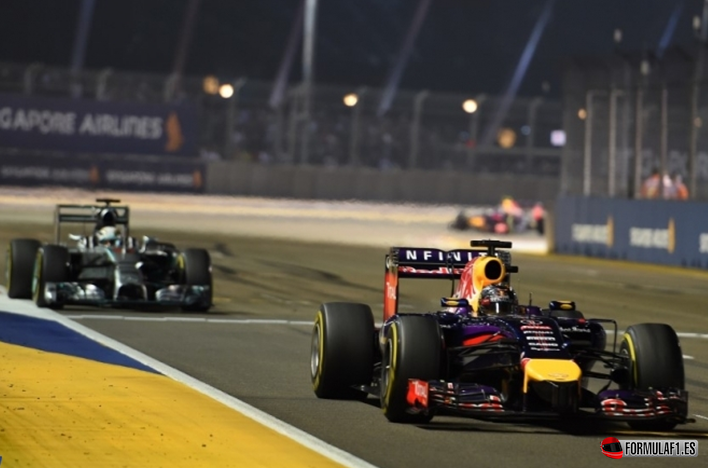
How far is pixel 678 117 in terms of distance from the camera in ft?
107

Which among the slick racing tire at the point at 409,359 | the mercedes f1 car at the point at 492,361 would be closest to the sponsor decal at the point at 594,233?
the mercedes f1 car at the point at 492,361

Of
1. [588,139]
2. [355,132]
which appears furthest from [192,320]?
[355,132]

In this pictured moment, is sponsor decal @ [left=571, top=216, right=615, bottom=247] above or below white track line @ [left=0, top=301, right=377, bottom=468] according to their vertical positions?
above

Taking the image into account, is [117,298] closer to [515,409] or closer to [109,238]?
[109,238]

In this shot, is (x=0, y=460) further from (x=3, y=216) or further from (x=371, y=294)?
(x=3, y=216)

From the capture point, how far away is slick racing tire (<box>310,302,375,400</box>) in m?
10.8

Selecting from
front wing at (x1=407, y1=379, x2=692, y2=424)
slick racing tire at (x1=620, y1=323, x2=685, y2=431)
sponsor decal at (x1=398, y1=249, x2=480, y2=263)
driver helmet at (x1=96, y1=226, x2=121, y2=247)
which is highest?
sponsor decal at (x1=398, y1=249, x2=480, y2=263)

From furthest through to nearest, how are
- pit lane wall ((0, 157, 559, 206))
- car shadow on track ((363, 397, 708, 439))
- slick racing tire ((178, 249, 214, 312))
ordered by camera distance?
pit lane wall ((0, 157, 559, 206))
slick racing tire ((178, 249, 214, 312))
car shadow on track ((363, 397, 708, 439))

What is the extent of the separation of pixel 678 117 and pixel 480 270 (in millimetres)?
22362

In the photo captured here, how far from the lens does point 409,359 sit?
31.8 feet

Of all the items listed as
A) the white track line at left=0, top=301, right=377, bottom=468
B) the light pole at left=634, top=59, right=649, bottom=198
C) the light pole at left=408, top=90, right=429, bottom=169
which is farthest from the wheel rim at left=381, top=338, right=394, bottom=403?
the light pole at left=408, top=90, right=429, bottom=169

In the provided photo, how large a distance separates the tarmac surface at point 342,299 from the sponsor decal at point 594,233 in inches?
26.6

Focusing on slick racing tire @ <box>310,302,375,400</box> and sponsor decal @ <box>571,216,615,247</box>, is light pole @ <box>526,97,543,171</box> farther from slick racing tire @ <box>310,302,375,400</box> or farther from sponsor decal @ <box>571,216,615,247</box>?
slick racing tire @ <box>310,302,375,400</box>

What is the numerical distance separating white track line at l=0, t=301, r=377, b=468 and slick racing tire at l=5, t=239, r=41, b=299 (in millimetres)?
2662
